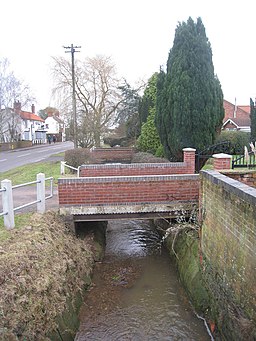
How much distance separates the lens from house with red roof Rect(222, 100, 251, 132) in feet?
104

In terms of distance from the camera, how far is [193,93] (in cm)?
1288

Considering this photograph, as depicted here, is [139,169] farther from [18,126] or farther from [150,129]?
[18,126]

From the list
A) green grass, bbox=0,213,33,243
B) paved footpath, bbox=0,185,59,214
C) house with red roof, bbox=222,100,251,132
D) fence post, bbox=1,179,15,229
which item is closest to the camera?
green grass, bbox=0,213,33,243

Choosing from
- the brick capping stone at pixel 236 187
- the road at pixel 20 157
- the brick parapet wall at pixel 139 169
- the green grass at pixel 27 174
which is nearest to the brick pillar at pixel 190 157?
the brick parapet wall at pixel 139 169

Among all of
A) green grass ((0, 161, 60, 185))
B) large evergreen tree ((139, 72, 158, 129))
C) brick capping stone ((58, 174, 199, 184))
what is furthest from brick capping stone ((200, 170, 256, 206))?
→ large evergreen tree ((139, 72, 158, 129))

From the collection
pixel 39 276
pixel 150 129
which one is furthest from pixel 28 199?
pixel 150 129

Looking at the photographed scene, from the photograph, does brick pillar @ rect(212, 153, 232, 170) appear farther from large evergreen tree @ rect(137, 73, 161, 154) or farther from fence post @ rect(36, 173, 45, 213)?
large evergreen tree @ rect(137, 73, 161, 154)

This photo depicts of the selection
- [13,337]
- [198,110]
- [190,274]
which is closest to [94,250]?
[190,274]

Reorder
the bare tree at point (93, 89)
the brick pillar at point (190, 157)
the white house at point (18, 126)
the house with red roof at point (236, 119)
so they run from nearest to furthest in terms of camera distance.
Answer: the brick pillar at point (190, 157) < the bare tree at point (93, 89) < the house with red roof at point (236, 119) < the white house at point (18, 126)

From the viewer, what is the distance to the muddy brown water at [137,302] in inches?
207

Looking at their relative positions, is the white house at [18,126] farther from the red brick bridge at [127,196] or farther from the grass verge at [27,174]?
the red brick bridge at [127,196]

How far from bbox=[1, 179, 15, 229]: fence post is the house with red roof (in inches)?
1056

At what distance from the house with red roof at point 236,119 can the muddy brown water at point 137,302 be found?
24380mm

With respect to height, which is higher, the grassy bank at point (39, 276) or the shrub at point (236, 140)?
the shrub at point (236, 140)
